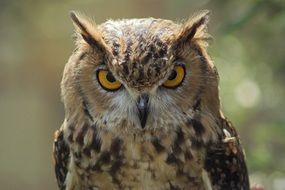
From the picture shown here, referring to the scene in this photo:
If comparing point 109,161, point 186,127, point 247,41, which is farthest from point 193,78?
point 247,41

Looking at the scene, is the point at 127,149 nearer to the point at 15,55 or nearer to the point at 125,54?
the point at 125,54

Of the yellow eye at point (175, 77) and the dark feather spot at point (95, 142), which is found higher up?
the yellow eye at point (175, 77)

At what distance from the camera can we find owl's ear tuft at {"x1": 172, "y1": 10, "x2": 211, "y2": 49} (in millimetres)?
4352

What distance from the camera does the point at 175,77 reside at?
167 inches

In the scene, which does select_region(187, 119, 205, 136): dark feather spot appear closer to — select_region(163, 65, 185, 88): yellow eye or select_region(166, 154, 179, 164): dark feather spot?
select_region(166, 154, 179, 164): dark feather spot

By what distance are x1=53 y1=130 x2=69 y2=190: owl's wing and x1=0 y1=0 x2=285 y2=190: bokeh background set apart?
4.06 ft

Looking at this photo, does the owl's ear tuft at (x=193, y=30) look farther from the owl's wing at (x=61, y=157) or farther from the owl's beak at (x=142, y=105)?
the owl's wing at (x=61, y=157)

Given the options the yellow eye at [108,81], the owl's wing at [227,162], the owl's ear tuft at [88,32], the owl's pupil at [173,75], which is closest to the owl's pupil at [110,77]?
the yellow eye at [108,81]

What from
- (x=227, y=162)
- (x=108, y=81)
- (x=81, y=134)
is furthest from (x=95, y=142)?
(x=227, y=162)

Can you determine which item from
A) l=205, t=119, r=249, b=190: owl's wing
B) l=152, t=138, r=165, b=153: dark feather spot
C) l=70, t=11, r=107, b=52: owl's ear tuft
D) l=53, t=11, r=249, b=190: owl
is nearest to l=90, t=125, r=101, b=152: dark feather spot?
l=53, t=11, r=249, b=190: owl

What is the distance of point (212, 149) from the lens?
459cm

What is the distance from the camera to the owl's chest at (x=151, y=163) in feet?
14.6

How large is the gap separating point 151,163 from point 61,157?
50cm

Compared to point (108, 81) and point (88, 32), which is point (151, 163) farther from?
point (88, 32)
